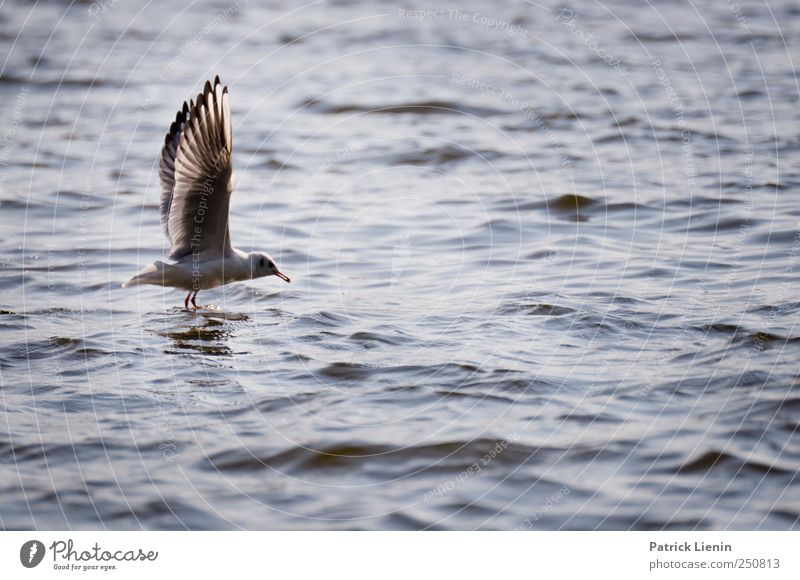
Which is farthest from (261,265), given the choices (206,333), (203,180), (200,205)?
(203,180)

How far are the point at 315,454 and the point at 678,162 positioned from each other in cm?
911

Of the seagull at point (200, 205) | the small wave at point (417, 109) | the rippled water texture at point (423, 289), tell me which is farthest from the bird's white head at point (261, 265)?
the small wave at point (417, 109)

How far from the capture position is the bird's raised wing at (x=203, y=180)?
9086mm

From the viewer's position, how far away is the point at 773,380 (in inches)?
331

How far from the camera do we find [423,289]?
36.2 ft

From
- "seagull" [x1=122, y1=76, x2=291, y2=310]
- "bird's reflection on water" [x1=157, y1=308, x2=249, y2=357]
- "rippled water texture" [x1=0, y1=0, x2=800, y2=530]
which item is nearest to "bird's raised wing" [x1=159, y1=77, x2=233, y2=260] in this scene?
"seagull" [x1=122, y1=76, x2=291, y2=310]

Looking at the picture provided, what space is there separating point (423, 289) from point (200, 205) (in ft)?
8.37

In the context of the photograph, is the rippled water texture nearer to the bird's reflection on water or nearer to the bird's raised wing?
the bird's reflection on water

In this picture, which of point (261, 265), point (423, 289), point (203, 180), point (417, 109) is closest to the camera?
point (203, 180)

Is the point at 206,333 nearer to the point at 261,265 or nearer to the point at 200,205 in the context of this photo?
the point at 261,265

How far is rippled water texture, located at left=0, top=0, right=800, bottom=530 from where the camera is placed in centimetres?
720

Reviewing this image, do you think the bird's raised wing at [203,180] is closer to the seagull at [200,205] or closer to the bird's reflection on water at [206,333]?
the seagull at [200,205]
